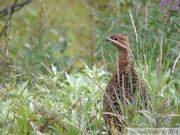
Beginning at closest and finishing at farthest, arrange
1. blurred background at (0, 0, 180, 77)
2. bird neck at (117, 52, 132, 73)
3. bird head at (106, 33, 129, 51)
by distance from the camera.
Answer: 1. bird neck at (117, 52, 132, 73)
2. bird head at (106, 33, 129, 51)
3. blurred background at (0, 0, 180, 77)

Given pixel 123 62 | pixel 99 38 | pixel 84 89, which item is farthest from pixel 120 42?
pixel 99 38

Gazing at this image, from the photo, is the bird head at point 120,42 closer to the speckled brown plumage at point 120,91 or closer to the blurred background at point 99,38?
the blurred background at point 99,38

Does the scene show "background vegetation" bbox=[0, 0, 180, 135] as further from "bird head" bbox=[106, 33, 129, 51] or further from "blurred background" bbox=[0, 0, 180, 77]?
"bird head" bbox=[106, 33, 129, 51]

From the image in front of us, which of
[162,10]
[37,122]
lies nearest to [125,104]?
[37,122]

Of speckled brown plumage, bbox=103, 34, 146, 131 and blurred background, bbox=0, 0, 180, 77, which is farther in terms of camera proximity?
blurred background, bbox=0, 0, 180, 77

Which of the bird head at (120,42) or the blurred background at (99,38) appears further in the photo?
the blurred background at (99,38)

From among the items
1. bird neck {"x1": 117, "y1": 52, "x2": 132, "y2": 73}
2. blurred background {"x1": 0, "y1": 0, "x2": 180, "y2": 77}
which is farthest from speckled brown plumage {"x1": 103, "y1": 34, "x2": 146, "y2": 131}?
blurred background {"x1": 0, "y1": 0, "x2": 180, "y2": 77}

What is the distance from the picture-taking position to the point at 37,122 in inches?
167

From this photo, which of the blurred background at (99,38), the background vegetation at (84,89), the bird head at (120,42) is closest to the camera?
the background vegetation at (84,89)

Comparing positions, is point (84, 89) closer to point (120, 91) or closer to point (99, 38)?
point (120, 91)

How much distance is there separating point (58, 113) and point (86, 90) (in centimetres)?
67

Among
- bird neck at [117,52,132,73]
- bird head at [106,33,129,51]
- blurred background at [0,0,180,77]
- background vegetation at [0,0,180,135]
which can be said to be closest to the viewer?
background vegetation at [0,0,180,135]

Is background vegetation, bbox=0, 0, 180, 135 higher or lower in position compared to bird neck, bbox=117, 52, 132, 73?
lower

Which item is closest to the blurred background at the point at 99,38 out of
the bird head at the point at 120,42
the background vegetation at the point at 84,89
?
the background vegetation at the point at 84,89
